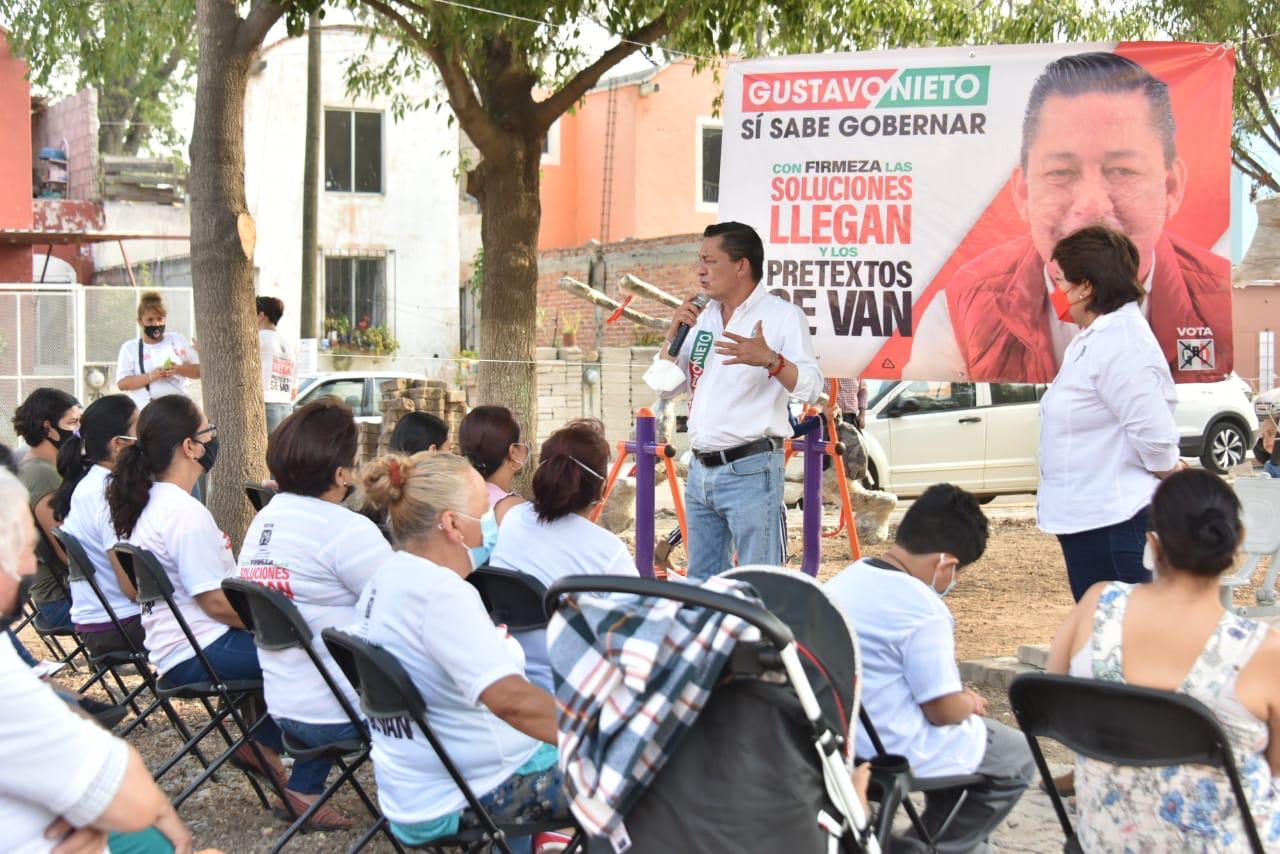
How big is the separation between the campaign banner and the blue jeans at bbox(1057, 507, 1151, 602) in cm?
204

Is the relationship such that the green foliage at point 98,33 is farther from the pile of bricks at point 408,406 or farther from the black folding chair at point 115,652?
the black folding chair at point 115,652

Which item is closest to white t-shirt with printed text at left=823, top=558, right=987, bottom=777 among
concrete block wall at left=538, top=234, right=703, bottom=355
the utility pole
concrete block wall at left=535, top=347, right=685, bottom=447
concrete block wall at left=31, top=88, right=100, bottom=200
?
concrete block wall at left=535, top=347, right=685, bottom=447

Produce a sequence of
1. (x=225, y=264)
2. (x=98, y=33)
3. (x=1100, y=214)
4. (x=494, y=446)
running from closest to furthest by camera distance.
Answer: (x=494, y=446), (x=1100, y=214), (x=225, y=264), (x=98, y=33)

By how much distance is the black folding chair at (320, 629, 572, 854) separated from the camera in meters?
3.17

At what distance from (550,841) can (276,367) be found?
6758 millimetres

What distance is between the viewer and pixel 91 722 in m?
2.37

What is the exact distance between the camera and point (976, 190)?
6.76m

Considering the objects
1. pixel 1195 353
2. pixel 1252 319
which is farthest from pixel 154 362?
pixel 1252 319

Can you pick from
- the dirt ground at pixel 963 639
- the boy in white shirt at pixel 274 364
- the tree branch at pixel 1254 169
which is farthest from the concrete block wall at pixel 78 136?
the tree branch at pixel 1254 169

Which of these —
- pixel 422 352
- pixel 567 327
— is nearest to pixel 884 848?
pixel 567 327

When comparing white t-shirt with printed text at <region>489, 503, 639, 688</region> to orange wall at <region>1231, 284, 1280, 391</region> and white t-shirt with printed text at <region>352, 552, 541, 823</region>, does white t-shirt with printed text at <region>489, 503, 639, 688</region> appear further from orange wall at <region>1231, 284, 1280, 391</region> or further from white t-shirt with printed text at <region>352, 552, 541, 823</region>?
orange wall at <region>1231, 284, 1280, 391</region>

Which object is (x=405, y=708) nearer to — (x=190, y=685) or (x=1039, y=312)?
(x=190, y=685)

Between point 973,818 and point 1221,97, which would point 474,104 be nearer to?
point 1221,97

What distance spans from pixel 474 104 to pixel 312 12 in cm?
196
